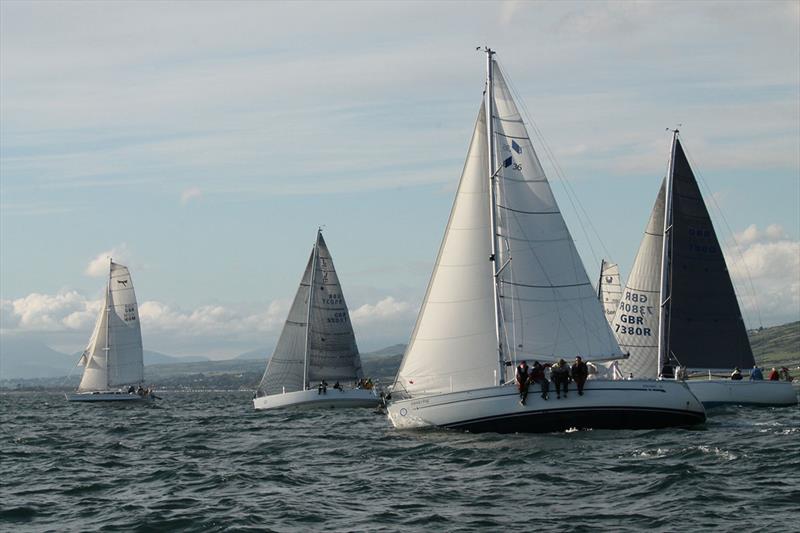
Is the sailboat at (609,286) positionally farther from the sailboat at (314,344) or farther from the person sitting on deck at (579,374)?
the person sitting on deck at (579,374)

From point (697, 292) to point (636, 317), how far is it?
3.46 meters

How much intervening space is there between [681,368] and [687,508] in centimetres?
3438

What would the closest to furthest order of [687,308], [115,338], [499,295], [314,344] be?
[499,295] < [687,308] < [314,344] < [115,338]

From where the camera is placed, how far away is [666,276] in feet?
196

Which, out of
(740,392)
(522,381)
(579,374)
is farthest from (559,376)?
(740,392)

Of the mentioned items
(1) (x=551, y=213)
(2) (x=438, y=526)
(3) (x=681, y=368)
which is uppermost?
(1) (x=551, y=213)

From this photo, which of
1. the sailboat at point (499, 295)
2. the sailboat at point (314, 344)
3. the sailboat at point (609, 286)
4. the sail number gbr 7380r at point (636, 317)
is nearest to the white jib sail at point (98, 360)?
the sailboat at point (314, 344)

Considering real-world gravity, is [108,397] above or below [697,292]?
below

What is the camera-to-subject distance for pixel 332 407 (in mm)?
80250

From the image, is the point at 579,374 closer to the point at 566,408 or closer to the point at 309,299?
the point at 566,408

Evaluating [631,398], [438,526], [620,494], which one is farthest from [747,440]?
[438,526]

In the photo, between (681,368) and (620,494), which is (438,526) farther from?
(681,368)

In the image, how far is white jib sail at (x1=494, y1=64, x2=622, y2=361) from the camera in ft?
136

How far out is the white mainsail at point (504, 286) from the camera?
41625mm
